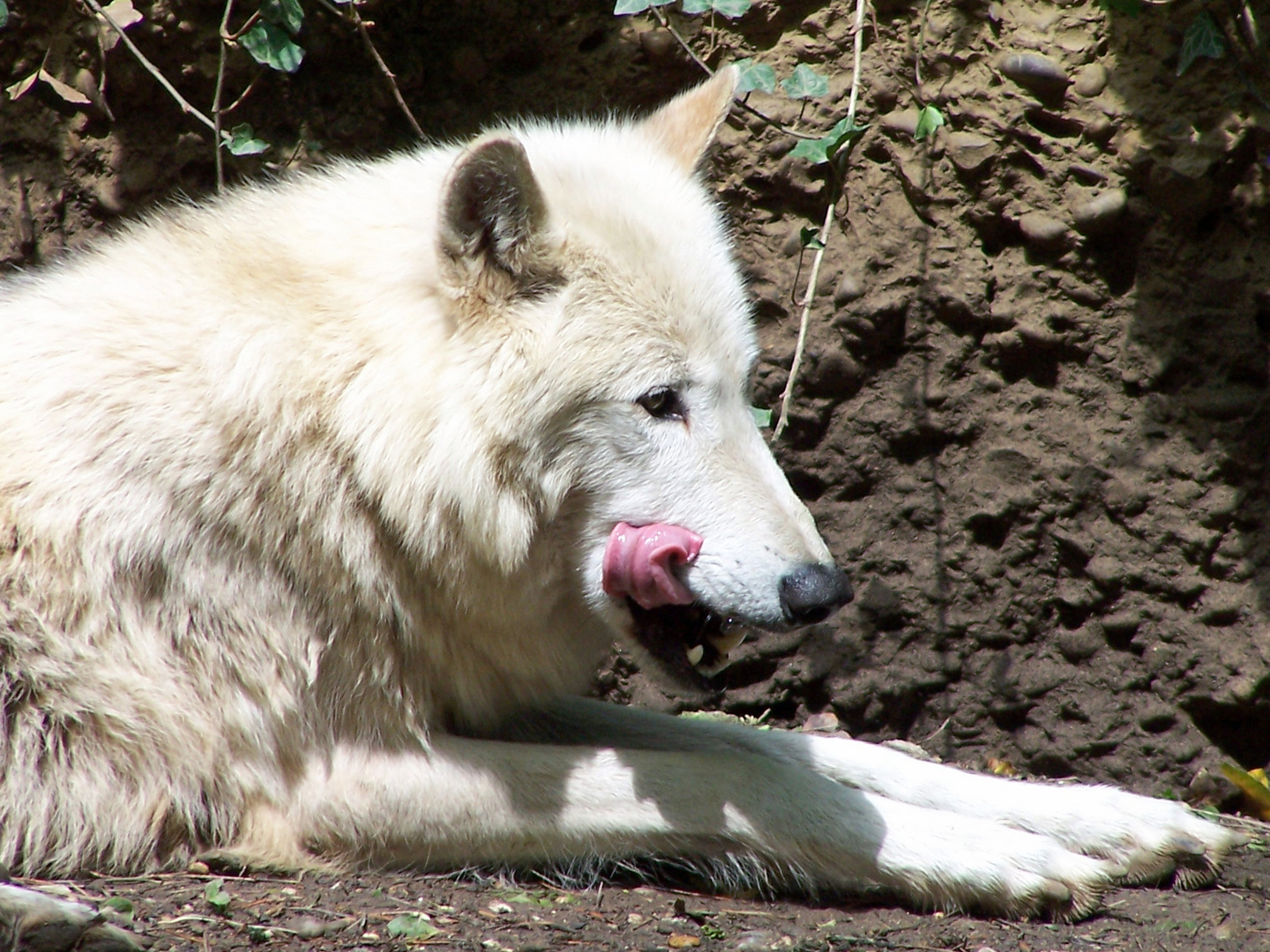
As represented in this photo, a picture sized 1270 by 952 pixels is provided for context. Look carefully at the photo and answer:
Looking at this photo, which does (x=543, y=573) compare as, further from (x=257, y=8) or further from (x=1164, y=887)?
(x=257, y=8)

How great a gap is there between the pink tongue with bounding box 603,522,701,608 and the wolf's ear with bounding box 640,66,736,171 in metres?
1.17

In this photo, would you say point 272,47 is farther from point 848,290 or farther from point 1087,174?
point 1087,174

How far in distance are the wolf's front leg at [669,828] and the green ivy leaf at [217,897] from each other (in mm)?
257

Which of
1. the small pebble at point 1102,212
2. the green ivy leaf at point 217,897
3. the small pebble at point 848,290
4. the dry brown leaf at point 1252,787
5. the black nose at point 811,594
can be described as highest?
the small pebble at point 1102,212

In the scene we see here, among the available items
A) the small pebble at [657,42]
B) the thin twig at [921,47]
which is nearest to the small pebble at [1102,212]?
the thin twig at [921,47]

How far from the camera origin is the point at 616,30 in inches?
178

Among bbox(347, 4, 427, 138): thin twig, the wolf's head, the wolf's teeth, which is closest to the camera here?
the wolf's head

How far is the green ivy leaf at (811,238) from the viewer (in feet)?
13.2

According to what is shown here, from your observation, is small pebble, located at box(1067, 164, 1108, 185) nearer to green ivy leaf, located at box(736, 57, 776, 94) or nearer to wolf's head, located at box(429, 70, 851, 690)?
green ivy leaf, located at box(736, 57, 776, 94)

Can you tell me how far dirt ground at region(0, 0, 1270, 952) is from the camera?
4223mm

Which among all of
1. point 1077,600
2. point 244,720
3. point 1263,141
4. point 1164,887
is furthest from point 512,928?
point 1263,141

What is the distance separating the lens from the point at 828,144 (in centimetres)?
393

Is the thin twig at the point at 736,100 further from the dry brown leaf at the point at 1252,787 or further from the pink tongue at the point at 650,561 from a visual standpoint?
the dry brown leaf at the point at 1252,787

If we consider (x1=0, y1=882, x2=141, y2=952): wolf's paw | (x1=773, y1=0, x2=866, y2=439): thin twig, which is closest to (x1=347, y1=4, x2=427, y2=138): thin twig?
(x1=773, y1=0, x2=866, y2=439): thin twig
